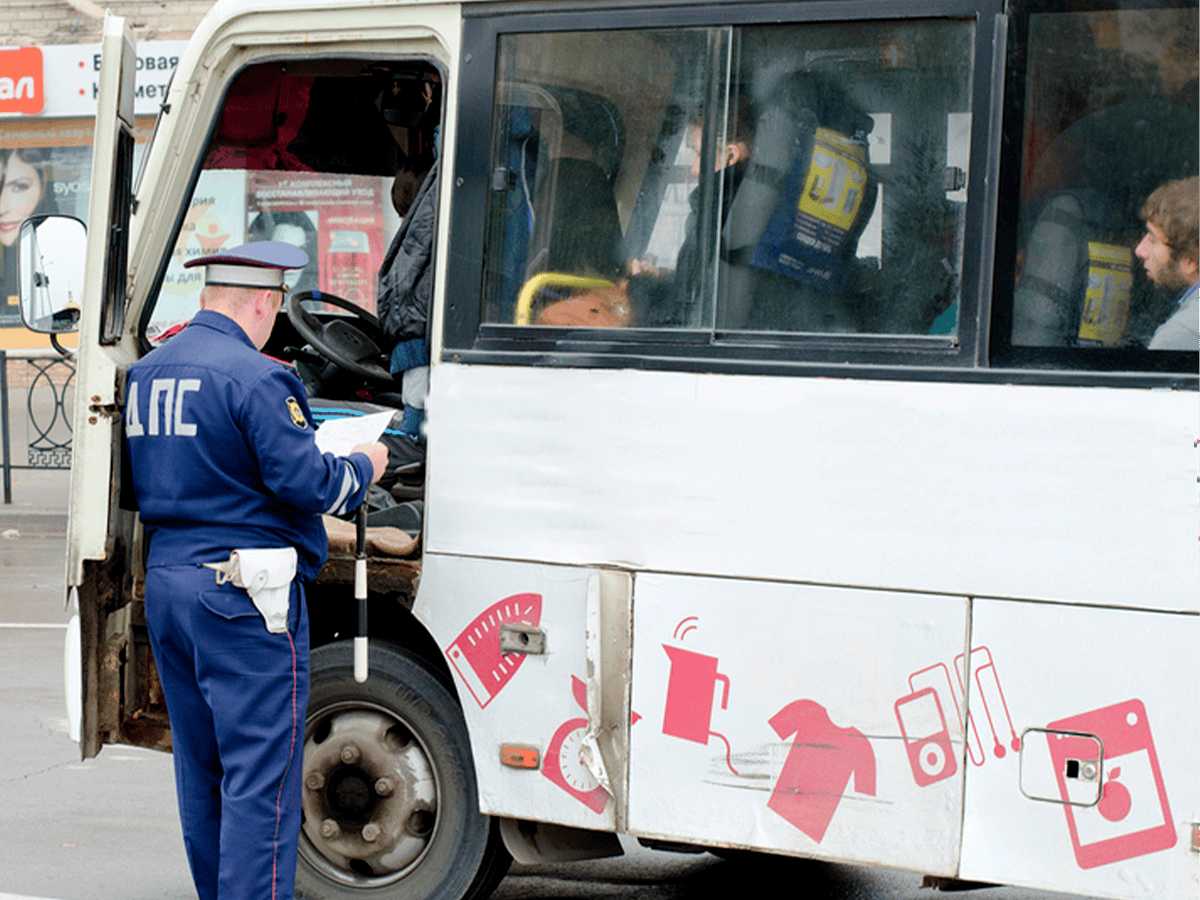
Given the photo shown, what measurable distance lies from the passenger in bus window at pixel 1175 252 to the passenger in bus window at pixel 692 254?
0.94 meters

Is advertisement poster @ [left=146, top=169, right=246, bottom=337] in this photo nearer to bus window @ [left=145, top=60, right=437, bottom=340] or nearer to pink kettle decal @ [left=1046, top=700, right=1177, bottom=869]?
bus window @ [left=145, top=60, right=437, bottom=340]

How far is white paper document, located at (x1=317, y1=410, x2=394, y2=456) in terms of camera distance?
4.18m

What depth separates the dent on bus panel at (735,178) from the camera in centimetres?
353

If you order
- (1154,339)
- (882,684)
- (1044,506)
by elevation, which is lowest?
(882,684)

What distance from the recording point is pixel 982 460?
11.1 ft

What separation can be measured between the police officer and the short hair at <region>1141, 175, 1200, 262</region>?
1987mm

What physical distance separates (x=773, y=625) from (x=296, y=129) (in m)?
2.63

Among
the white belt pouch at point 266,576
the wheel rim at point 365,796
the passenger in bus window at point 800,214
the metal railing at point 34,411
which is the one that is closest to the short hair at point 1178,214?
the passenger in bus window at point 800,214

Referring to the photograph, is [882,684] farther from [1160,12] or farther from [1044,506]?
[1160,12]

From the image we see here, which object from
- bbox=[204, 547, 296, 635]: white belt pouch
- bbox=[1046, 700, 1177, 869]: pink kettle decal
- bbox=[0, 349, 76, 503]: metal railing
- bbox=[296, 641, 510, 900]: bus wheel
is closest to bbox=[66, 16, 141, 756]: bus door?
bbox=[204, 547, 296, 635]: white belt pouch

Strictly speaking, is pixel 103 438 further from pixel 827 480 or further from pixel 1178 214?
pixel 1178 214

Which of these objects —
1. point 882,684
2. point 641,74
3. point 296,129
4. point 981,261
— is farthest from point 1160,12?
point 296,129

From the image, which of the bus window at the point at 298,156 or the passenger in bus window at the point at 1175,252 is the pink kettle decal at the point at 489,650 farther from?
the passenger in bus window at the point at 1175,252

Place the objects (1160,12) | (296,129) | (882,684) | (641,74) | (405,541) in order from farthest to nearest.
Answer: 1. (296,129)
2. (405,541)
3. (641,74)
4. (882,684)
5. (1160,12)
